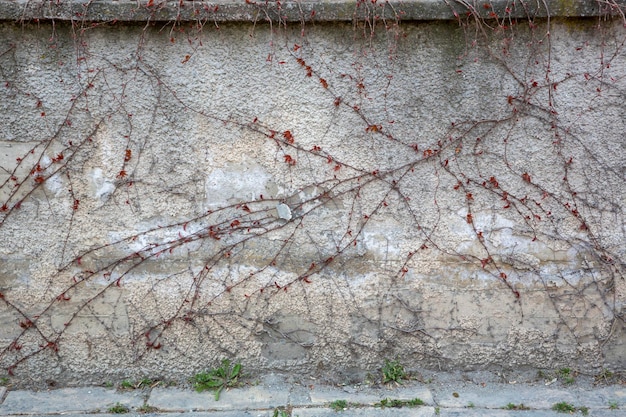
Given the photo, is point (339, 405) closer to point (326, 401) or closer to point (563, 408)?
point (326, 401)

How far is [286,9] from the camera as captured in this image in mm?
3100

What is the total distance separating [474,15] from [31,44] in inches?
86.2

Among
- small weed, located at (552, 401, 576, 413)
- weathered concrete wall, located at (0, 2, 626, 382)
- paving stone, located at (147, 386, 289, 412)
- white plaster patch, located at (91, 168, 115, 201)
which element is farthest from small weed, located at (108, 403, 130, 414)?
small weed, located at (552, 401, 576, 413)

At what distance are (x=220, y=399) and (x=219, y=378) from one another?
13 centimetres

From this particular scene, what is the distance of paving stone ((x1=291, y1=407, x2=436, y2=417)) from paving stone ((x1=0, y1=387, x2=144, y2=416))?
0.85 metres

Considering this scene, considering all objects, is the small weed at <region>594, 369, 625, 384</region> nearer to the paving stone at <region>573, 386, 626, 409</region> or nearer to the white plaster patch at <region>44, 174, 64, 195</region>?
the paving stone at <region>573, 386, 626, 409</region>

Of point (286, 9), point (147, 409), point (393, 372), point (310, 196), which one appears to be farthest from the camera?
point (393, 372)

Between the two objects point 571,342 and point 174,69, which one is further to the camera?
point 571,342

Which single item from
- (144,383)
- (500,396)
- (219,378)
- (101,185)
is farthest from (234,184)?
(500,396)

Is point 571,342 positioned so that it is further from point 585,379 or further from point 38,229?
point 38,229

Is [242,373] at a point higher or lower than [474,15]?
lower

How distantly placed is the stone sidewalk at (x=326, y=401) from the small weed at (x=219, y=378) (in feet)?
0.14

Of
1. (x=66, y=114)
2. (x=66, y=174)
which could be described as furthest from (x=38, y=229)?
(x=66, y=114)

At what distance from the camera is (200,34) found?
315 cm
